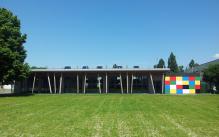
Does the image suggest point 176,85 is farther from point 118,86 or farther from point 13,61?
point 13,61

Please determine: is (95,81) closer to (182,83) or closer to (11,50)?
(182,83)

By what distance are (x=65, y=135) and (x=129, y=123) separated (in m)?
3.95

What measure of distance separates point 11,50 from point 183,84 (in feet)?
95.9

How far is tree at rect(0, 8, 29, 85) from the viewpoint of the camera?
37.2 meters

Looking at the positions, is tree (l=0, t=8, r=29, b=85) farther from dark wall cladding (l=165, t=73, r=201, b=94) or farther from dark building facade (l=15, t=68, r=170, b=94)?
dark wall cladding (l=165, t=73, r=201, b=94)

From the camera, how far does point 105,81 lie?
5191cm

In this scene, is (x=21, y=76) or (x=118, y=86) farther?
(x=118, y=86)

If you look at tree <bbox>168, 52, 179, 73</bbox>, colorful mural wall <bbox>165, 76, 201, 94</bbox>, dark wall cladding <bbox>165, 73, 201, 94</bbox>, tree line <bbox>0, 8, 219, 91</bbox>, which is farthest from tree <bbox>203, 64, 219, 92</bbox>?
tree <bbox>168, 52, 179, 73</bbox>

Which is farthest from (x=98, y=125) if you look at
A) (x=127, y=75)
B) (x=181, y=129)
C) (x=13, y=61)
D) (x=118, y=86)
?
(x=118, y=86)

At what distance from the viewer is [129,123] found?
44.3 ft

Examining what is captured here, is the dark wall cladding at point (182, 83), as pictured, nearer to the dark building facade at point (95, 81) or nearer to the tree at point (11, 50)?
the dark building facade at point (95, 81)

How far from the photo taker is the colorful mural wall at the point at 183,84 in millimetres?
50000

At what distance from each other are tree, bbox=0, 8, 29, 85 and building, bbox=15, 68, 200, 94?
1049 cm

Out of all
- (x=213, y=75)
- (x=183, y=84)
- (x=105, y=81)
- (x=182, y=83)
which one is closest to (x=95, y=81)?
(x=105, y=81)
